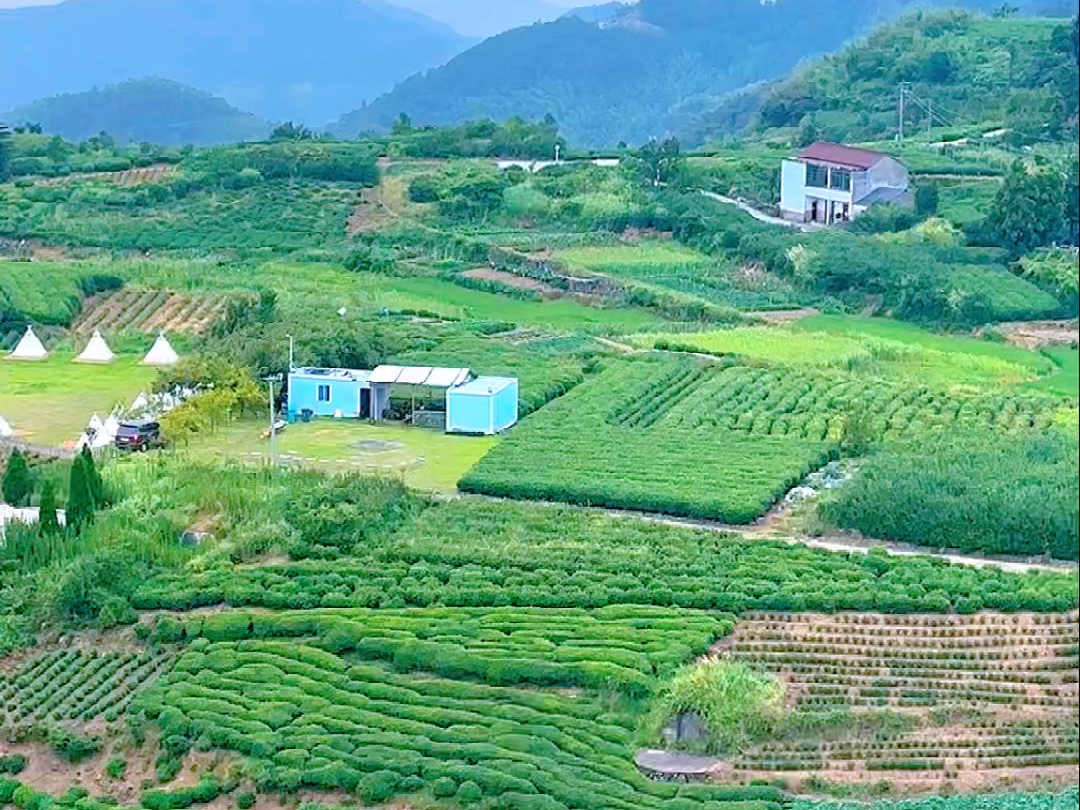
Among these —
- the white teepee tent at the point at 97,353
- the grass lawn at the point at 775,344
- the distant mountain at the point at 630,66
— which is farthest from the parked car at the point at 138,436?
the distant mountain at the point at 630,66

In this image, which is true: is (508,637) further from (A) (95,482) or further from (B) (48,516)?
(A) (95,482)

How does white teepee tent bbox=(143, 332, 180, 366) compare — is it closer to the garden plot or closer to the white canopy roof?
the white canopy roof

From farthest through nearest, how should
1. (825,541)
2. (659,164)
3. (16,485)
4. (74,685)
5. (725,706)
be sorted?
1. (659,164)
2. (16,485)
3. (825,541)
4. (74,685)
5. (725,706)

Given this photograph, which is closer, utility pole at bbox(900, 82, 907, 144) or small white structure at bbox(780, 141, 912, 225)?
small white structure at bbox(780, 141, 912, 225)

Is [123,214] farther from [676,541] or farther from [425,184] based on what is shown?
[676,541]

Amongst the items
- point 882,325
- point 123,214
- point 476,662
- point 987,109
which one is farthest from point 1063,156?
point 476,662

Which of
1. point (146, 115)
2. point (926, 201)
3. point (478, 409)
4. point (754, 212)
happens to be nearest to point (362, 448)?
point (478, 409)

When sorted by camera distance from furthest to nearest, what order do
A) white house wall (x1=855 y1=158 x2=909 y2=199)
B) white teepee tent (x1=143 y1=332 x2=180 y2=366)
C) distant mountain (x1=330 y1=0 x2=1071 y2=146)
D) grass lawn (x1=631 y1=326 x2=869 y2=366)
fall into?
distant mountain (x1=330 y1=0 x2=1071 y2=146) → white house wall (x1=855 y1=158 x2=909 y2=199) → white teepee tent (x1=143 y1=332 x2=180 y2=366) → grass lawn (x1=631 y1=326 x2=869 y2=366)

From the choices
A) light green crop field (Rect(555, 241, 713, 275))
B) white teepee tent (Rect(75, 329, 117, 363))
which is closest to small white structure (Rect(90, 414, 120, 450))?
white teepee tent (Rect(75, 329, 117, 363))
